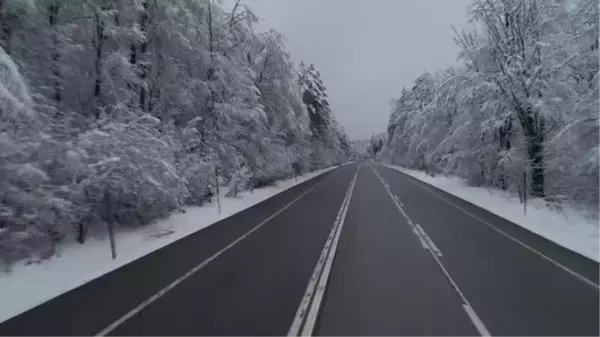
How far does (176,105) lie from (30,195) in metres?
10.3

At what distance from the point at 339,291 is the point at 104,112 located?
27.6 feet

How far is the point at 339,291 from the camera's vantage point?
22.1 feet

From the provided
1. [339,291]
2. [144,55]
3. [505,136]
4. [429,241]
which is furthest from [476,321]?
[505,136]

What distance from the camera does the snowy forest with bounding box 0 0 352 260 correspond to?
29.6 ft

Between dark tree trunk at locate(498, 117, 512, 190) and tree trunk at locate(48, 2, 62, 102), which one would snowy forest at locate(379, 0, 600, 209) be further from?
tree trunk at locate(48, 2, 62, 102)

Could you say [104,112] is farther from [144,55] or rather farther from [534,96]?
[534,96]

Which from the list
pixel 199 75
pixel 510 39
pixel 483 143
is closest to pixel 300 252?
pixel 199 75

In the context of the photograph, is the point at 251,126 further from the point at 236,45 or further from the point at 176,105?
the point at 176,105

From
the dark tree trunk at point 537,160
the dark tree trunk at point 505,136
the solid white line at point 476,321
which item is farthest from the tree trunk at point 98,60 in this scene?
the dark tree trunk at point 505,136

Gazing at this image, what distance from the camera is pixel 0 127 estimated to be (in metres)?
8.41

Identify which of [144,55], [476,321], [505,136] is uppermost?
[144,55]

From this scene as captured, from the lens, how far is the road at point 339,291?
5301 millimetres

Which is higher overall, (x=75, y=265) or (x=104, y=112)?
(x=104, y=112)

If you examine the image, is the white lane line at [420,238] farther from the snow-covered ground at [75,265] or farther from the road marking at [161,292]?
the snow-covered ground at [75,265]
